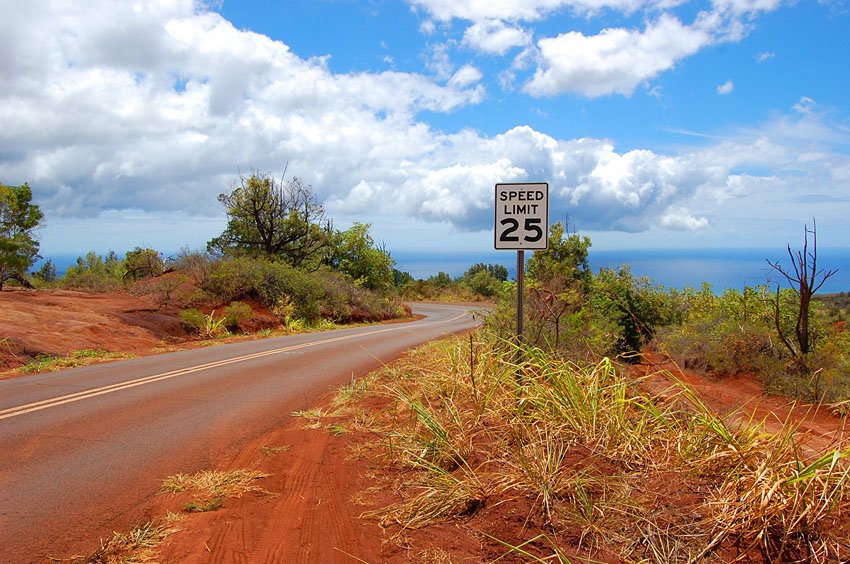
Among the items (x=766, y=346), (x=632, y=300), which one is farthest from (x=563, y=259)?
(x=766, y=346)

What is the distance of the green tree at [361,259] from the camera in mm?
46219

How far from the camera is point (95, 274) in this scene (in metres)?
33.1

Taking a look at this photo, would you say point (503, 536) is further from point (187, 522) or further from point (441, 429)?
point (187, 522)

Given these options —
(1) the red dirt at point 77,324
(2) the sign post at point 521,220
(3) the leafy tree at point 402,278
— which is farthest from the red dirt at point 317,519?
(3) the leafy tree at point 402,278

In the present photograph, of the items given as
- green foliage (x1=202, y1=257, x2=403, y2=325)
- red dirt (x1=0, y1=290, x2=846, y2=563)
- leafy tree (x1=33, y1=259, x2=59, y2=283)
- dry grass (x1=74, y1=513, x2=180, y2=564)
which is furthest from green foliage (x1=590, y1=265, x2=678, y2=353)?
leafy tree (x1=33, y1=259, x2=59, y2=283)

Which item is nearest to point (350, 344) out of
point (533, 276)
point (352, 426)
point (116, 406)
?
point (533, 276)

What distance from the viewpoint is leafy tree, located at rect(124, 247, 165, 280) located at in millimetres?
34625

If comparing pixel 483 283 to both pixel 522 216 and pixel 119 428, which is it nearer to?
pixel 522 216

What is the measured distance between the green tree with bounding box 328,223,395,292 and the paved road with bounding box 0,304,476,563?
3140 centimetres

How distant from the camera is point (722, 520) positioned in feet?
12.8

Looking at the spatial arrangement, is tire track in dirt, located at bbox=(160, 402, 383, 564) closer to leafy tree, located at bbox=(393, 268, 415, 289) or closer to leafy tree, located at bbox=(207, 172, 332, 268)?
leafy tree, located at bbox=(207, 172, 332, 268)

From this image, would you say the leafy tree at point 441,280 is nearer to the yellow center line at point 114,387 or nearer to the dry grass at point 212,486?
the yellow center line at point 114,387

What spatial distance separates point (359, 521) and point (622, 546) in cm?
204

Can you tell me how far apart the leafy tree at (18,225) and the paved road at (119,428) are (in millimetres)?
12021
